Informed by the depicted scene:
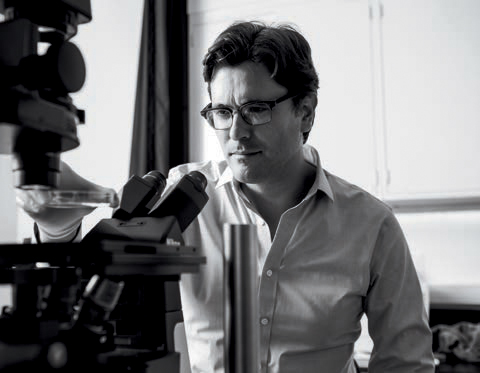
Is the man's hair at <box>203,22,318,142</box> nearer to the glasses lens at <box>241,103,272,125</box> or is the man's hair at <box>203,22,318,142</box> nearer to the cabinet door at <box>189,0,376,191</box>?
the glasses lens at <box>241,103,272,125</box>

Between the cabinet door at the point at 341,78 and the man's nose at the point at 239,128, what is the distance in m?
1.61

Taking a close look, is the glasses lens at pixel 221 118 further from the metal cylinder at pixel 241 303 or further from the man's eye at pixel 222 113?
the metal cylinder at pixel 241 303

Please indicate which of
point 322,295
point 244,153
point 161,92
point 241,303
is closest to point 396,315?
point 322,295

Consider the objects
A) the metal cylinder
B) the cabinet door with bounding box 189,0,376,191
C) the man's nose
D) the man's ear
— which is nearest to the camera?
the metal cylinder

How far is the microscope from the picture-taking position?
0.55m

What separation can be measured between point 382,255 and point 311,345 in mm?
267

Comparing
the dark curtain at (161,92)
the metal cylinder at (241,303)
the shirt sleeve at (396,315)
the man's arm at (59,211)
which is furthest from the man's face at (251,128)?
the dark curtain at (161,92)

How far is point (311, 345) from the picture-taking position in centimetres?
122

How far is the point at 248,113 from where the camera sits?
47.4 inches

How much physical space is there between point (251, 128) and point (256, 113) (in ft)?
0.13

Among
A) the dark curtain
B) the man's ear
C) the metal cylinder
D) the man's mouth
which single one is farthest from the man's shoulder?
the dark curtain

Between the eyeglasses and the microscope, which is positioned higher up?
the eyeglasses

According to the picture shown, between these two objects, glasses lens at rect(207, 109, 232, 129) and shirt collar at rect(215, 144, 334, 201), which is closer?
glasses lens at rect(207, 109, 232, 129)

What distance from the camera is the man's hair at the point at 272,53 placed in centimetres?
124
